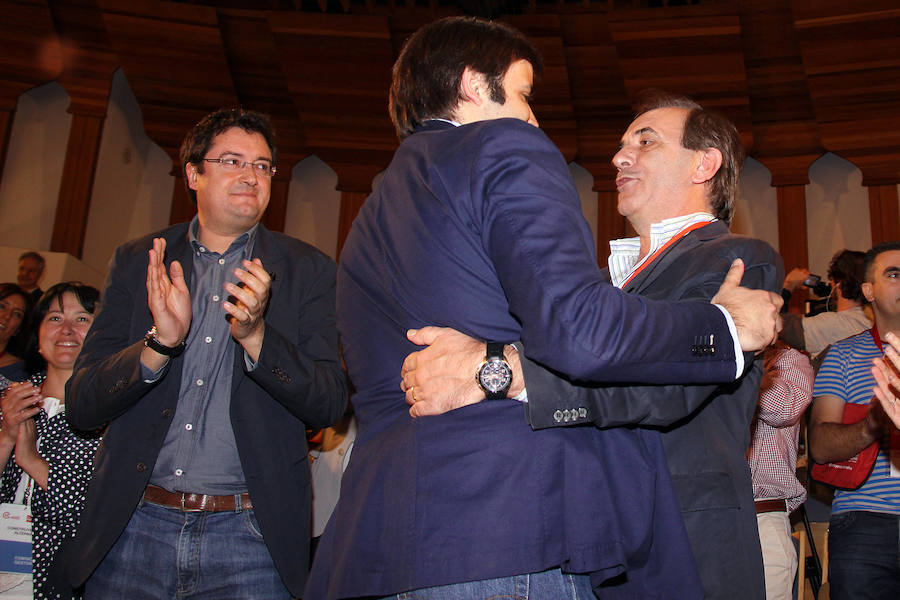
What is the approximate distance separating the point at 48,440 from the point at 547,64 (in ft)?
16.5

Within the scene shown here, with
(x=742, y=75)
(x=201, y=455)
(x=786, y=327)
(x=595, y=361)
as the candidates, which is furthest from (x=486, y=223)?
(x=742, y=75)

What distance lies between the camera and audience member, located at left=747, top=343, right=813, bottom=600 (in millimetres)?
2615

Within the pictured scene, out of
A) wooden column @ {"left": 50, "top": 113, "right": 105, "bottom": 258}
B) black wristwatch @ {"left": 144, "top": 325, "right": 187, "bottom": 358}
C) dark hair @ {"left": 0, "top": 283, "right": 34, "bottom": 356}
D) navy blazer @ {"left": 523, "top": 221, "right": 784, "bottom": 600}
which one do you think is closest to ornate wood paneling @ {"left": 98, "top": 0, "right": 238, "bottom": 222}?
wooden column @ {"left": 50, "top": 113, "right": 105, "bottom": 258}

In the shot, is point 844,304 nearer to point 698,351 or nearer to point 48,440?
point 698,351

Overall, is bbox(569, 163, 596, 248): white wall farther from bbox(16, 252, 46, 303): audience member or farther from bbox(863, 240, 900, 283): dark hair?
bbox(16, 252, 46, 303): audience member

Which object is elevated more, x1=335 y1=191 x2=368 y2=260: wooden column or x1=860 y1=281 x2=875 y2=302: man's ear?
x1=335 y1=191 x2=368 y2=260: wooden column

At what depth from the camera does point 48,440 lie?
265cm

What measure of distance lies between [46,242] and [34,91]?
4.51ft

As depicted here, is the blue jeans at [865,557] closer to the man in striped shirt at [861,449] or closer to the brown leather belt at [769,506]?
the man in striped shirt at [861,449]

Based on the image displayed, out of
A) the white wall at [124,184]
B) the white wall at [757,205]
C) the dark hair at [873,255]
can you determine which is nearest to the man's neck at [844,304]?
the dark hair at [873,255]

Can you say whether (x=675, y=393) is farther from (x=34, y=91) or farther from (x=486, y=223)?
(x=34, y=91)

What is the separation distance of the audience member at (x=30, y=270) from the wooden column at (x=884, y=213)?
6301 mm

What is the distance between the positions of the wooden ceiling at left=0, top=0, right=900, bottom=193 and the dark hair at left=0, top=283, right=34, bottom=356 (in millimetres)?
3505

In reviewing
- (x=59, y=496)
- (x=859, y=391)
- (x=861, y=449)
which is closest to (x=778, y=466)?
(x=861, y=449)
